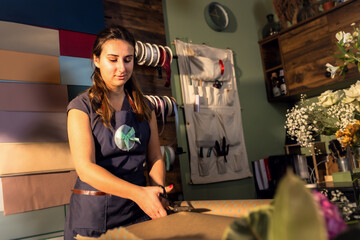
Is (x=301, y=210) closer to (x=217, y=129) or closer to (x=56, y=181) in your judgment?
(x=56, y=181)

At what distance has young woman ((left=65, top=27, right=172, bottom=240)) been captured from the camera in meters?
1.25

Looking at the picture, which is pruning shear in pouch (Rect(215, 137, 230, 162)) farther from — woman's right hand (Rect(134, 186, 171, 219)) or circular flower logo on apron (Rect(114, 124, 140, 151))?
woman's right hand (Rect(134, 186, 171, 219))

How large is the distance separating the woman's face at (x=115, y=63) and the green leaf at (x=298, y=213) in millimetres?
1389

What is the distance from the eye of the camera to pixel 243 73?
399 centimetres

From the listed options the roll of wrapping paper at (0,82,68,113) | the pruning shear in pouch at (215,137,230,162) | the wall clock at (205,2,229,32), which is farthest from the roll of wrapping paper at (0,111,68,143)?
the wall clock at (205,2,229,32)

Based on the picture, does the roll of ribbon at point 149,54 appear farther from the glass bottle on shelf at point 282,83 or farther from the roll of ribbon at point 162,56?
the glass bottle on shelf at point 282,83

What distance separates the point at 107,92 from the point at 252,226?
1376 millimetres

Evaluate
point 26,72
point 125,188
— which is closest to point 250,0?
point 26,72

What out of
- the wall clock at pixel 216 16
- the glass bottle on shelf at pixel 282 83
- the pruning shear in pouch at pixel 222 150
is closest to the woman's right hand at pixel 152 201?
the pruning shear in pouch at pixel 222 150

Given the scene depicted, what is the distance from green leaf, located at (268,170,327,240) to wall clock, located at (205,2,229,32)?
3.72m

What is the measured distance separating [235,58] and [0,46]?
251cm

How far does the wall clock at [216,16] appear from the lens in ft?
12.3

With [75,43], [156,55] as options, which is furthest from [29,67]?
[156,55]

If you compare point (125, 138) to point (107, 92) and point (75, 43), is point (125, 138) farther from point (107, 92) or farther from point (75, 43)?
point (75, 43)
